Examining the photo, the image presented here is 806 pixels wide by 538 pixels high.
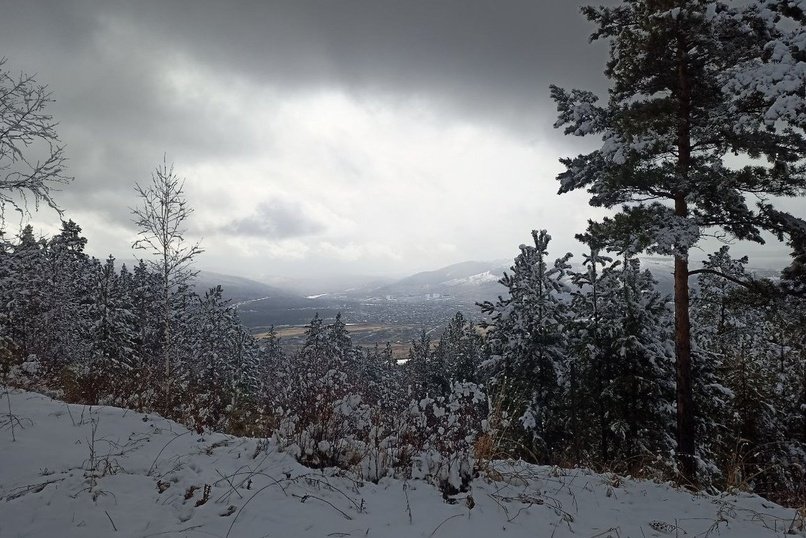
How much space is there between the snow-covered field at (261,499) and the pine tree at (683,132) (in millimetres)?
5268

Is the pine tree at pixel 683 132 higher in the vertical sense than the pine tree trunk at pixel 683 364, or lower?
higher

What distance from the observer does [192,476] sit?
11.7ft

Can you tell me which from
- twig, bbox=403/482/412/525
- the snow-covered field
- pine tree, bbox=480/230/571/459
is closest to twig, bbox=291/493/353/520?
the snow-covered field

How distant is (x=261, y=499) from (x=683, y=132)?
10981 millimetres

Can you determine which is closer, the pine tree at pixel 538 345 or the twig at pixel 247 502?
the twig at pixel 247 502

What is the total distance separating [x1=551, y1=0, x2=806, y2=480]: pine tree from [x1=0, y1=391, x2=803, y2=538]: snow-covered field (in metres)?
5.27

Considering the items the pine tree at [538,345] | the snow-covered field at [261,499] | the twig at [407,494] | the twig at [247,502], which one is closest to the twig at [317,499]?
the snow-covered field at [261,499]

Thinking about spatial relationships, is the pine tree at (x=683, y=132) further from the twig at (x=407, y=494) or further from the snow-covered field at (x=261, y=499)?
the twig at (x=407, y=494)

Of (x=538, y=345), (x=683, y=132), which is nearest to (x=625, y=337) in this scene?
(x=538, y=345)

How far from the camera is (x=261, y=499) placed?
3268mm

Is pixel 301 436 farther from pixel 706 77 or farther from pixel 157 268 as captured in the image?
pixel 157 268

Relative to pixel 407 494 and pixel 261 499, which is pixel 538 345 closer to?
pixel 407 494

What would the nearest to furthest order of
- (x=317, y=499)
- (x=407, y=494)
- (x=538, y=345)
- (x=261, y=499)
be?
(x=261, y=499) → (x=317, y=499) → (x=407, y=494) → (x=538, y=345)

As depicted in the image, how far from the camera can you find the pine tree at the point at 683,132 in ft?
27.3
